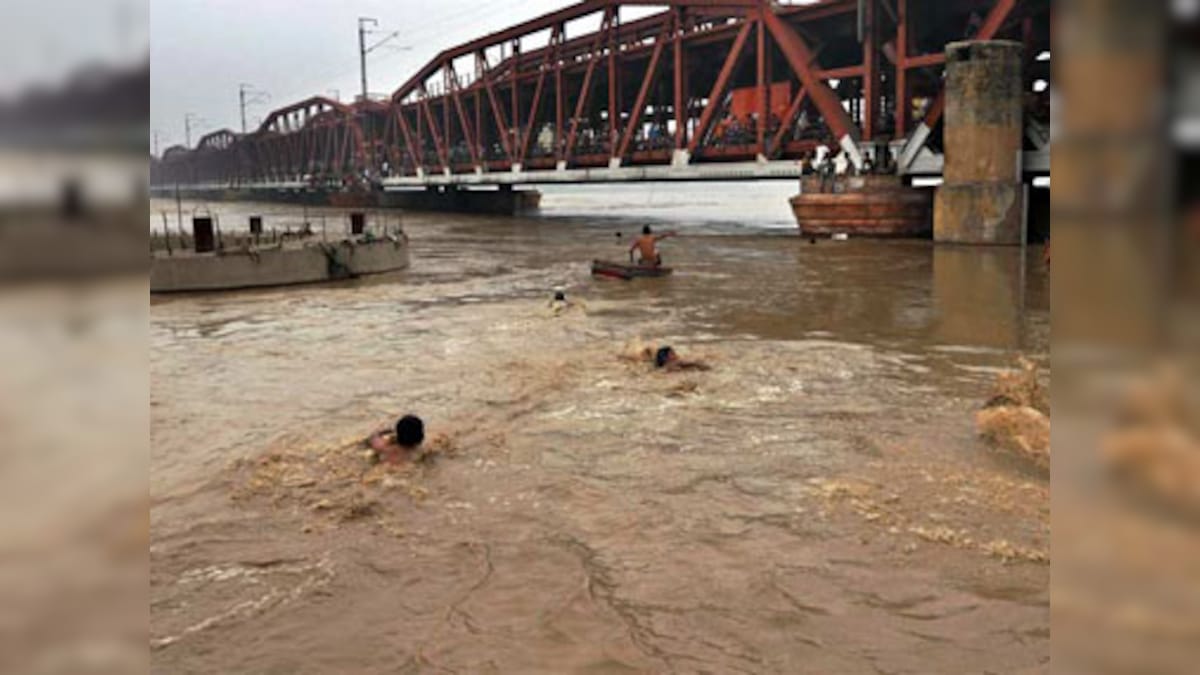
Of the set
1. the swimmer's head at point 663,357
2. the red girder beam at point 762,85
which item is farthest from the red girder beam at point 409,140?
the swimmer's head at point 663,357

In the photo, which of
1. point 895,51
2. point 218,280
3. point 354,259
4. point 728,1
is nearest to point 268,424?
point 218,280

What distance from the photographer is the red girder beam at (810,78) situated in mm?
34031

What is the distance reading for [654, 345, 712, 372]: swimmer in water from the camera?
36.1 feet

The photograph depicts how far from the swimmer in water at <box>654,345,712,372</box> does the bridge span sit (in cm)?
595

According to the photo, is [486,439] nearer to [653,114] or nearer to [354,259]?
[354,259]

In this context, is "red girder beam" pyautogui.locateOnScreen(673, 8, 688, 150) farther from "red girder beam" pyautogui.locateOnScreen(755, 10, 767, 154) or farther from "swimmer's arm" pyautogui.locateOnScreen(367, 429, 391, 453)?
"swimmer's arm" pyautogui.locateOnScreen(367, 429, 391, 453)

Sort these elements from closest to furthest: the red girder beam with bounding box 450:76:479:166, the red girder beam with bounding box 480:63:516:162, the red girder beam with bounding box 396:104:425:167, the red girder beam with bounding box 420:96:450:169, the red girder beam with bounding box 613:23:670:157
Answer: the red girder beam with bounding box 613:23:670:157 < the red girder beam with bounding box 480:63:516:162 < the red girder beam with bounding box 450:76:479:166 < the red girder beam with bounding box 420:96:450:169 < the red girder beam with bounding box 396:104:425:167

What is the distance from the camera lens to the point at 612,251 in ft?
106

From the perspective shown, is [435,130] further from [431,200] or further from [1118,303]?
[1118,303]

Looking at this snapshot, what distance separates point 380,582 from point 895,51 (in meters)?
32.2

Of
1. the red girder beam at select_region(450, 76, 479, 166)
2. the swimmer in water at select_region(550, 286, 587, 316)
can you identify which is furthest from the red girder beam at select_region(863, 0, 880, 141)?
the red girder beam at select_region(450, 76, 479, 166)

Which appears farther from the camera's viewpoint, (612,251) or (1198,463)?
(612,251)

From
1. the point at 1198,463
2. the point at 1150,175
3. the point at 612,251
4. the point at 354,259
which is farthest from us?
the point at 612,251

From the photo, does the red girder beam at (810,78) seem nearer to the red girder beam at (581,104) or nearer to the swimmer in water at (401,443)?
the red girder beam at (581,104)
